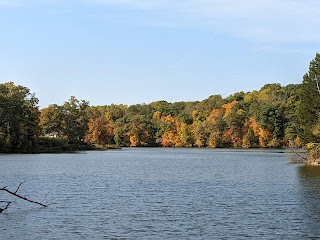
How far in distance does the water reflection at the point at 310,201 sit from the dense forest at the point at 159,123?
72.5ft

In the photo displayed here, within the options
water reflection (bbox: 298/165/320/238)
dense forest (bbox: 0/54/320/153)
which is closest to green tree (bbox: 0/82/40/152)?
dense forest (bbox: 0/54/320/153)

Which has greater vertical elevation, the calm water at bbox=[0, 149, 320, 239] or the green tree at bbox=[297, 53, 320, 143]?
the green tree at bbox=[297, 53, 320, 143]

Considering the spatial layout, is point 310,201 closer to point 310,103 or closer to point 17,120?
point 310,103

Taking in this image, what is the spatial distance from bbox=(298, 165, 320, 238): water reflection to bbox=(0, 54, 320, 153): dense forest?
22103 millimetres

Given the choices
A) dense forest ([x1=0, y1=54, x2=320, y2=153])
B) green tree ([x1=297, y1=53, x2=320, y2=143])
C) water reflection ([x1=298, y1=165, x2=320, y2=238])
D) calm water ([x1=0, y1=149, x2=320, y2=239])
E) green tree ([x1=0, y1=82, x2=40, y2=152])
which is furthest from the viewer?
dense forest ([x1=0, y1=54, x2=320, y2=153])

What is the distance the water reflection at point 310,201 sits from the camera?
22150mm

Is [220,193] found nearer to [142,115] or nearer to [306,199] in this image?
[306,199]

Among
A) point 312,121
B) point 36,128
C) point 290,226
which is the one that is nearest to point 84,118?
point 36,128

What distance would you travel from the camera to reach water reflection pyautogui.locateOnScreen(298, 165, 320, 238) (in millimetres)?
22150

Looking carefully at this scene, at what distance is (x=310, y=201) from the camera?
29750 millimetres

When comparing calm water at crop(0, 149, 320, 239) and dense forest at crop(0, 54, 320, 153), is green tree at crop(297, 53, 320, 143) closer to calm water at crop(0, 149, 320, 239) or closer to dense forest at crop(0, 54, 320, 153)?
dense forest at crop(0, 54, 320, 153)

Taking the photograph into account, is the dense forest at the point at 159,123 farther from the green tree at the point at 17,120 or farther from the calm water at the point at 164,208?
the calm water at the point at 164,208

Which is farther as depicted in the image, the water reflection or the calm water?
the water reflection

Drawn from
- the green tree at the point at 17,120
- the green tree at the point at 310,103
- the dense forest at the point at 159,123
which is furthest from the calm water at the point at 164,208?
the green tree at the point at 17,120
